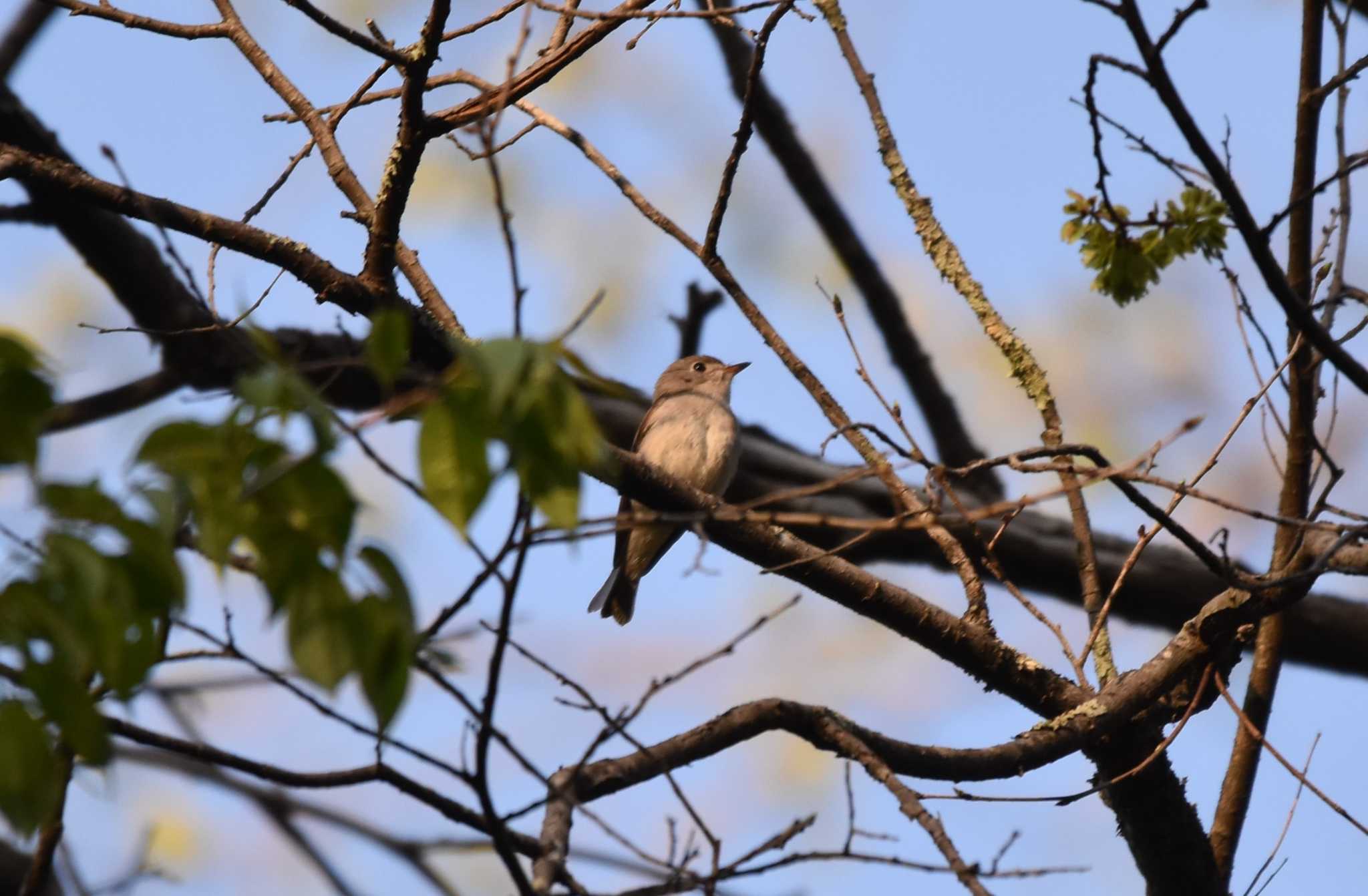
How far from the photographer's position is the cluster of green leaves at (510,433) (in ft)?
7.05

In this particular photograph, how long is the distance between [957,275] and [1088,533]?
1.07 meters

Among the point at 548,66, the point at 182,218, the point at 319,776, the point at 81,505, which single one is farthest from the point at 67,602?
the point at 548,66

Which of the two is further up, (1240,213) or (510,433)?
(1240,213)

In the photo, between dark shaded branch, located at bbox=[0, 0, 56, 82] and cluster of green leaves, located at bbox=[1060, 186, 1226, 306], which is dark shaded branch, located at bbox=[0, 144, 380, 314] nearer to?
cluster of green leaves, located at bbox=[1060, 186, 1226, 306]

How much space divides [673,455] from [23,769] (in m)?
6.06

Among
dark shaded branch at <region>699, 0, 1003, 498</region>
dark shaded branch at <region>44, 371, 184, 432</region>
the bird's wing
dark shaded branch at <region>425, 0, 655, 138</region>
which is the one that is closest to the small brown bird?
the bird's wing

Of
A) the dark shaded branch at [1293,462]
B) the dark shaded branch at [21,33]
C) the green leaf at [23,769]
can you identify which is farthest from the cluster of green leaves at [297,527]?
the dark shaded branch at [21,33]

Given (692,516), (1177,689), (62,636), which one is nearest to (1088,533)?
(1177,689)

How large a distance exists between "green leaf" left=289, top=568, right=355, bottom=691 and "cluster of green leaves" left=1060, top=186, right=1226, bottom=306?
3401 mm

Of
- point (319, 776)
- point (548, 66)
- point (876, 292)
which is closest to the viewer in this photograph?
point (319, 776)

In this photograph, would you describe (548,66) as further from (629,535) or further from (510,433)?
(629,535)

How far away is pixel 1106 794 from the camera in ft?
14.4

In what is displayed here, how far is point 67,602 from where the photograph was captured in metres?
2.15

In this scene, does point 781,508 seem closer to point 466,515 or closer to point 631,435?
point 631,435
